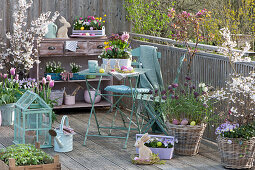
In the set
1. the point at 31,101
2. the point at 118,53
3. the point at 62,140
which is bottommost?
the point at 62,140

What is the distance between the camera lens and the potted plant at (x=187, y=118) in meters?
4.66

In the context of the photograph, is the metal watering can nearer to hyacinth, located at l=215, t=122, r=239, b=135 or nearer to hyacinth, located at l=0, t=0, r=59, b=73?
hyacinth, located at l=215, t=122, r=239, b=135

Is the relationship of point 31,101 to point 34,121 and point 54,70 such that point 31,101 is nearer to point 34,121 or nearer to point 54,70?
point 34,121

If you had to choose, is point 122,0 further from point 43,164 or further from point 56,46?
point 43,164

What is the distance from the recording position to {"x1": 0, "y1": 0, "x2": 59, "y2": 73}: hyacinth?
640 cm

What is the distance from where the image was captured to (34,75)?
6621 mm

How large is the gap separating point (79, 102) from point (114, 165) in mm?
2768

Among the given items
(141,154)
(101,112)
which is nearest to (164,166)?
(141,154)

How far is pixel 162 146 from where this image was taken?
459 cm

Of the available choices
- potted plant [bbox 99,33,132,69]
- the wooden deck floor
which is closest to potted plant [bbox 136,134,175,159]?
the wooden deck floor

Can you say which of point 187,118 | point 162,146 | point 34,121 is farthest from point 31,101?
point 187,118

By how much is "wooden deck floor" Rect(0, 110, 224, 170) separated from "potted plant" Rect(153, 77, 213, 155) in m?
0.12

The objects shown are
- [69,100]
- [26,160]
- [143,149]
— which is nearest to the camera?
[26,160]

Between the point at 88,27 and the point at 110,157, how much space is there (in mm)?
2702
